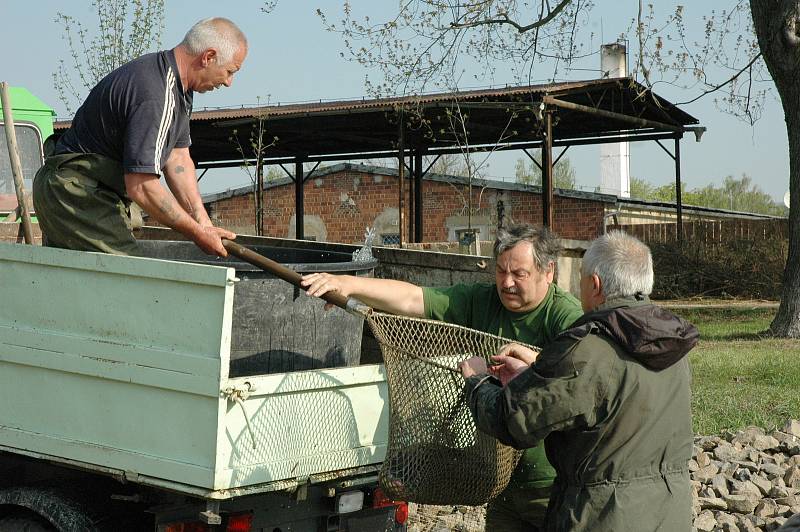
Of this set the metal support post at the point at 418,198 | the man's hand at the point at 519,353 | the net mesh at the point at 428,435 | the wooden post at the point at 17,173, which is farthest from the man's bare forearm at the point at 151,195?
the metal support post at the point at 418,198

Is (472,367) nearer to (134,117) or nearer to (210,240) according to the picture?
(210,240)

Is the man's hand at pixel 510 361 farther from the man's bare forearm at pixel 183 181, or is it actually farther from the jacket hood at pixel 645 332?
the man's bare forearm at pixel 183 181

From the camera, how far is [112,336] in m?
3.22

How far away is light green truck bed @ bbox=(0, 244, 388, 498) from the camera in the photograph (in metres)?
3.02

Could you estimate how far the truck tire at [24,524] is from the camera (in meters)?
3.43

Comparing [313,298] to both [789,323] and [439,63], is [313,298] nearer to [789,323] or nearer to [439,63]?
[789,323]

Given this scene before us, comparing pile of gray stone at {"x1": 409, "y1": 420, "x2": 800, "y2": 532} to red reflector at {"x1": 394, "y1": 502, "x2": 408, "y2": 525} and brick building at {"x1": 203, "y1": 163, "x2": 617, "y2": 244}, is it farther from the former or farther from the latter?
brick building at {"x1": 203, "y1": 163, "x2": 617, "y2": 244}

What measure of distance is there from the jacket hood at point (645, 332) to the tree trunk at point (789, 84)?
37.7ft

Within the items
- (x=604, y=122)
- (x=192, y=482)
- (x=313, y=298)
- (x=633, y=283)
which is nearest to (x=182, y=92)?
(x=313, y=298)

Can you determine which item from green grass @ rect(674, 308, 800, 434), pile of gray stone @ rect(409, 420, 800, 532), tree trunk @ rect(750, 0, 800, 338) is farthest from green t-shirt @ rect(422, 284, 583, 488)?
tree trunk @ rect(750, 0, 800, 338)

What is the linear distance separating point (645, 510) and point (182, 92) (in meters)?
2.51

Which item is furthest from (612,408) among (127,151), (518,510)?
(127,151)

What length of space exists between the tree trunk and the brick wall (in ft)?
37.1

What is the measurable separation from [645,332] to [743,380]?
299 inches
